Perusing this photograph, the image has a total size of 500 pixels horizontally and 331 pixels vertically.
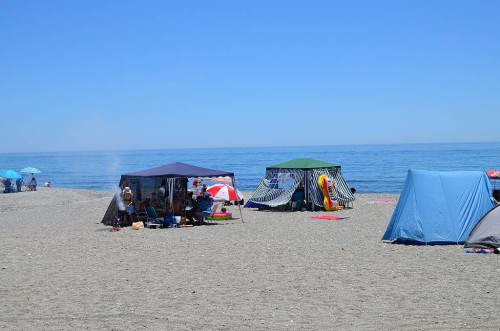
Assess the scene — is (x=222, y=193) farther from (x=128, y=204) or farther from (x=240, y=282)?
(x=240, y=282)

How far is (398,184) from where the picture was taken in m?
55.9

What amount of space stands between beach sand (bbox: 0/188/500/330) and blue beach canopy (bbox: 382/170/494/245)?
656 mm

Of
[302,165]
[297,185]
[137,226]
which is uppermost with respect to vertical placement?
[302,165]

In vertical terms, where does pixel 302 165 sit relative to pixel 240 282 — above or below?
above

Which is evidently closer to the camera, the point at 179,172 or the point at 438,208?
the point at 438,208

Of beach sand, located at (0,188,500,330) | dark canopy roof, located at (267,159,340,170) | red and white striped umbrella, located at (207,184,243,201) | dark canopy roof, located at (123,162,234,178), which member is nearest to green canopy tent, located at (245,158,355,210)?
dark canopy roof, located at (267,159,340,170)

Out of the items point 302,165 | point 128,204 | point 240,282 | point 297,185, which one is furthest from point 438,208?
point 302,165

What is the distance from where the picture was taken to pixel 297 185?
25.2 meters

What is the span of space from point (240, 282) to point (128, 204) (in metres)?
10.0

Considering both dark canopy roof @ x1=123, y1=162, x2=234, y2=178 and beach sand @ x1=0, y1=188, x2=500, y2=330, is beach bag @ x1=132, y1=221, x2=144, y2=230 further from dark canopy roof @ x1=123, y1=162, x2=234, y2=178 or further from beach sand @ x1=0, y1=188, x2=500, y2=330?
dark canopy roof @ x1=123, y1=162, x2=234, y2=178

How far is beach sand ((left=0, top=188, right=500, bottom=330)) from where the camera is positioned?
809 cm

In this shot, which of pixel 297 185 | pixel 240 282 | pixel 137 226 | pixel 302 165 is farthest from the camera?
pixel 302 165

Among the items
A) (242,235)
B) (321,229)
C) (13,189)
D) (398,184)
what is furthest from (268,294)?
(398,184)

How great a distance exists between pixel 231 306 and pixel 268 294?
88 centimetres
